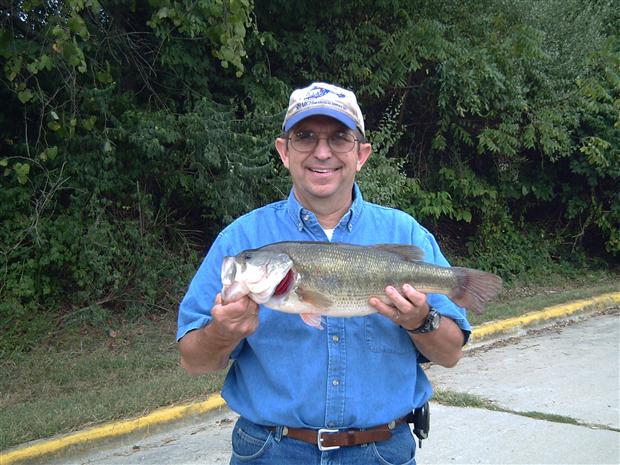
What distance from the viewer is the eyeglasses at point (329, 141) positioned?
97.1 inches

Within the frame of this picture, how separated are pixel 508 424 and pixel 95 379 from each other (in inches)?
166

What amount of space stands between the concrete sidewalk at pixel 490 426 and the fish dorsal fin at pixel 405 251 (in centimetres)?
283

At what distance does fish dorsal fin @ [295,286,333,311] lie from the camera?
7.41ft

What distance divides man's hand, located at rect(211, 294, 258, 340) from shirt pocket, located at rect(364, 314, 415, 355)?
480 millimetres

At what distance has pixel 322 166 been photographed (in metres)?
2.43

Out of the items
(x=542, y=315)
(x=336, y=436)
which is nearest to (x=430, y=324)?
(x=336, y=436)

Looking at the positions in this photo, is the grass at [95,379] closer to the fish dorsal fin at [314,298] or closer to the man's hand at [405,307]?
the fish dorsal fin at [314,298]

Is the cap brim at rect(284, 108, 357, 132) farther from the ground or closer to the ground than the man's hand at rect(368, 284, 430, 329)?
farther from the ground

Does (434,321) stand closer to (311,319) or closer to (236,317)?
(311,319)

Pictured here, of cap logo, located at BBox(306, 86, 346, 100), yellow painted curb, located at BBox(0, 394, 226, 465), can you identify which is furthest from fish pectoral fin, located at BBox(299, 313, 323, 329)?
yellow painted curb, located at BBox(0, 394, 226, 465)

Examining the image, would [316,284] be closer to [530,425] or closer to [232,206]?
[530,425]

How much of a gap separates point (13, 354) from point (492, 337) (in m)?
5.97

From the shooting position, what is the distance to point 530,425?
5320 millimetres

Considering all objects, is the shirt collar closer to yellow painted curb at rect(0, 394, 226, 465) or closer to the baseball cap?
the baseball cap
